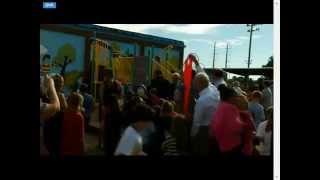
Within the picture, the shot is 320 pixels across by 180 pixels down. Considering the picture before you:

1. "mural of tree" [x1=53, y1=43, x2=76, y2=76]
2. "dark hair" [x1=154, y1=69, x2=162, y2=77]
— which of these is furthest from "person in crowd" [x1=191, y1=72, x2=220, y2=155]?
"mural of tree" [x1=53, y1=43, x2=76, y2=76]

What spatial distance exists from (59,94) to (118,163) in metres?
0.51

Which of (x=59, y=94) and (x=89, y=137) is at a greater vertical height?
(x=59, y=94)

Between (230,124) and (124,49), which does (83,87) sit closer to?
(124,49)

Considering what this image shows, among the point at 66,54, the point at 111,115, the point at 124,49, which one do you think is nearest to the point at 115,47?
the point at 124,49

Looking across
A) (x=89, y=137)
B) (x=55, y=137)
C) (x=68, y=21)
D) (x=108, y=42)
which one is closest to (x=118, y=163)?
(x=89, y=137)

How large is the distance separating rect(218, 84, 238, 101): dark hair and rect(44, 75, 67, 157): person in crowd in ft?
2.94

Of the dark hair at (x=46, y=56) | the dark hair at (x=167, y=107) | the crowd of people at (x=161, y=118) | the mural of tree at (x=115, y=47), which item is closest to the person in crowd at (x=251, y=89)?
the crowd of people at (x=161, y=118)

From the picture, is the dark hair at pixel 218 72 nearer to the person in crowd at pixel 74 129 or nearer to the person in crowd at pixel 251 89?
the person in crowd at pixel 251 89

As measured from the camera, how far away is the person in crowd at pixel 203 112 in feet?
8.29

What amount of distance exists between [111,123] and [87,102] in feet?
0.59

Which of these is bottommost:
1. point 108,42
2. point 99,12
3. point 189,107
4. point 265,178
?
point 265,178

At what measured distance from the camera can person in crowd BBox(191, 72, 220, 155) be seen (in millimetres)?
2527

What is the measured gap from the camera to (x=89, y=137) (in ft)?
8.28
